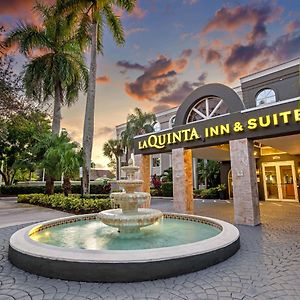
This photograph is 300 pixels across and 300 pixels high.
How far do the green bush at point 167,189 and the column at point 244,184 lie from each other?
13.7 metres

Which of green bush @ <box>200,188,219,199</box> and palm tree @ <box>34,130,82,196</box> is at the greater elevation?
palm tree @ <box>34,130,82,196</box>

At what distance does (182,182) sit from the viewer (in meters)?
11.3

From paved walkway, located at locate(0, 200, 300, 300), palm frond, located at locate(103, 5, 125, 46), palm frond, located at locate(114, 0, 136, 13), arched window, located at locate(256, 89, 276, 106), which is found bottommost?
paved walkway, located at locate(0, 200, 300, 300)

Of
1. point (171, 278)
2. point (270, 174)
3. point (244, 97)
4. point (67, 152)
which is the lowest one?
point (171, 278)

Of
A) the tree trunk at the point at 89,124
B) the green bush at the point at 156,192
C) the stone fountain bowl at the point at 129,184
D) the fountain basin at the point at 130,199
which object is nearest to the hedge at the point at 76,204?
the tree trunk at the point at 89,124

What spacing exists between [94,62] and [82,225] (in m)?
11.7

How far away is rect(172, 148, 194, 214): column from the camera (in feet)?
37.0

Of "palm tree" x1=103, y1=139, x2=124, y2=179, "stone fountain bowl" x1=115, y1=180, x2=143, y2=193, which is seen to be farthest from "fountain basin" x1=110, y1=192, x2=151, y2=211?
"palm tree" x1=103, y1=139, x2=124, y2=179

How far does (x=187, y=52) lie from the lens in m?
13.3

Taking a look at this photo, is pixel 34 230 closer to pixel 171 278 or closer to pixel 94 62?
pixel 171 278

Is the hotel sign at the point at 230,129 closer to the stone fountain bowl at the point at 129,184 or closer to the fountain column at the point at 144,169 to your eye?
the fountain column at the point at 144,169

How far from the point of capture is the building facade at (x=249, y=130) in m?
8.52

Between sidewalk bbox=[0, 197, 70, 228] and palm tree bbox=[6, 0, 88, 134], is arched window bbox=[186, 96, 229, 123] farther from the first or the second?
palm tree bbox=[6, 0, 88, 134]

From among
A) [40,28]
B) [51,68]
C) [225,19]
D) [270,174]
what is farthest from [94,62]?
[270,174]
